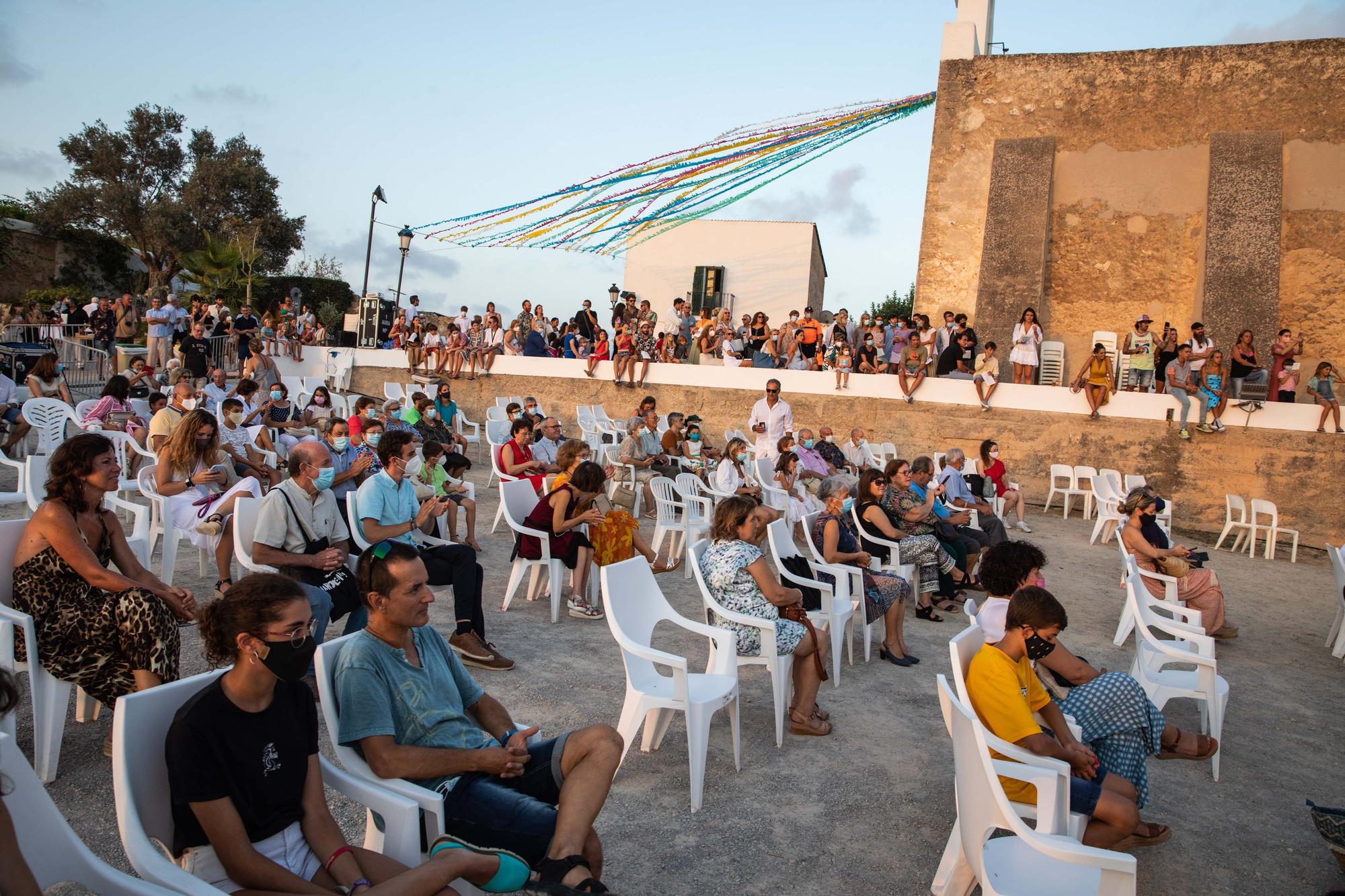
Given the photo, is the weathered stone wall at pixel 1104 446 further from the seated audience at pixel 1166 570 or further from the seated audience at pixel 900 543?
the seated audience at pixel 900 543

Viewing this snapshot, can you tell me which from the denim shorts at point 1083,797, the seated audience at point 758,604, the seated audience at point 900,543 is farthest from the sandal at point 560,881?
the seated audience at point 900,543

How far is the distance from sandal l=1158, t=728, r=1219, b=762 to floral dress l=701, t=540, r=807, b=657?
1630 mm

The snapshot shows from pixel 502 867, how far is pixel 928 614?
503 cm

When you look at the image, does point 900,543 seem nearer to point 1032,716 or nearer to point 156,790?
point 1032,716

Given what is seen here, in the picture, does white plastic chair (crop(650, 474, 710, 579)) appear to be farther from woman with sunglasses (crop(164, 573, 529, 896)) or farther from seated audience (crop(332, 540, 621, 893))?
woman with sunglasses (crop(164, 573, 529, 896))

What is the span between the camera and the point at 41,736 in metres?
3.07

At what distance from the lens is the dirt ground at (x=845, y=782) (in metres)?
2.99

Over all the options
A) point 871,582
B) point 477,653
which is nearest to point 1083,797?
point 871,582

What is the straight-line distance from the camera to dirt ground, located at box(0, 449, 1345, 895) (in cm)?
299

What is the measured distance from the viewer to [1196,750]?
3742 millimetres

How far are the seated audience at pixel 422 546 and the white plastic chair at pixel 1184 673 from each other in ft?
11.0

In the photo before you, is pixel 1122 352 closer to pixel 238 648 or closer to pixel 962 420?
pixel 962 420

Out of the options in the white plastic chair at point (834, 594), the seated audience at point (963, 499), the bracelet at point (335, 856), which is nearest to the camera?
the bracelet at point (335, 856)

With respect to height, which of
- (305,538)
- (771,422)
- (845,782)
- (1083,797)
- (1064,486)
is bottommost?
(845,782)
